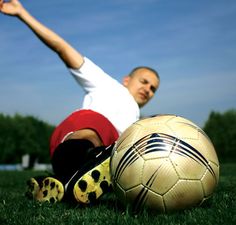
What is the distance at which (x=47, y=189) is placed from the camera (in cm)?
431

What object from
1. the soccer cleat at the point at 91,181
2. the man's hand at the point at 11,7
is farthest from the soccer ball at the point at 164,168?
the man's hand at the point at 11,7

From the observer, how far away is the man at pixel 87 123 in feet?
12.9

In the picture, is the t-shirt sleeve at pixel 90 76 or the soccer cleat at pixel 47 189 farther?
the t-shirt sleeve at pixel 90 76

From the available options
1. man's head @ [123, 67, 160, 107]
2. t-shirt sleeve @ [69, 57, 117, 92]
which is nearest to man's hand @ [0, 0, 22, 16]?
t-shirt sleeve @ [69, 57, 117, 92]

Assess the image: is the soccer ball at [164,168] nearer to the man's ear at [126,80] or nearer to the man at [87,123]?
the man at [87,123]

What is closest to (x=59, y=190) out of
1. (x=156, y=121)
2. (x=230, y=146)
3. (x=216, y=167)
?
(x=156, y=121)

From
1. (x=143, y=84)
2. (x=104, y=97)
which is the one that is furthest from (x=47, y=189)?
(x=143, y=84)

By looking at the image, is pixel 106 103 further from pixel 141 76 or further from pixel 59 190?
pixel 59 190

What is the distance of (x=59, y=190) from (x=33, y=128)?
60625mm

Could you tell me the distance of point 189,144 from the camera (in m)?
3.43

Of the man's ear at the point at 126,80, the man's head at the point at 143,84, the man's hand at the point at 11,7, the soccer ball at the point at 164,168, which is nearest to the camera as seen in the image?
the soccer ball at the point at 164,168

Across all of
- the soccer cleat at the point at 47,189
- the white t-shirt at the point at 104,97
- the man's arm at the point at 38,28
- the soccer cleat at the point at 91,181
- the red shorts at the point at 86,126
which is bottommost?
the soccer cleat at the point at 47,189

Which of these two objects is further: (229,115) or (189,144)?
(229,115)

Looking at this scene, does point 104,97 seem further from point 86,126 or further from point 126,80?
point 126,80
